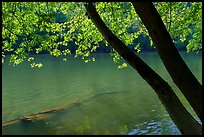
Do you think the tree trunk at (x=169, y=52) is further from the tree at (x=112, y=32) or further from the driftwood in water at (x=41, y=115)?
the driftwood in water at (x=41, y=115)

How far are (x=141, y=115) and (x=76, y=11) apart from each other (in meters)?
15.3

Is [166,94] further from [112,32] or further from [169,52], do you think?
[112,32]

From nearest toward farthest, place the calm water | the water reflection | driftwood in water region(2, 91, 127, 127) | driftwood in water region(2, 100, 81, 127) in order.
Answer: the water reflection
the calm water
driftwood in water region(2, 100, 81, 127)
driftwood in water region(2, 91, 127, 127)

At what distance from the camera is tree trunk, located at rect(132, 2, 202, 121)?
20.0ft

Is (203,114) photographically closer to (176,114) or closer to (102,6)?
(176,114)

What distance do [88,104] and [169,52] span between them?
23.4 m

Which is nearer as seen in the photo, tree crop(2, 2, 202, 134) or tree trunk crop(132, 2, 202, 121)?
tree trunk crop(132, 2, 202, 121)

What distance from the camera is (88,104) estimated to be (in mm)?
29203

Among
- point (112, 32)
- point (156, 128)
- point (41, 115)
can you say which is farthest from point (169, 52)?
point (41, 115)

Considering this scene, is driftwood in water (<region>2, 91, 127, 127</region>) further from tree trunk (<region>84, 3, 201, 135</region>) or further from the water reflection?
tree trunk (<region>84, 3, 201, 135</region>)

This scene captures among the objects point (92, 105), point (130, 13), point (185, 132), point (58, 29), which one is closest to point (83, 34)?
point (58, 29)

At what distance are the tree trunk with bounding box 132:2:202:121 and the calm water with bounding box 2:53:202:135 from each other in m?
13.7

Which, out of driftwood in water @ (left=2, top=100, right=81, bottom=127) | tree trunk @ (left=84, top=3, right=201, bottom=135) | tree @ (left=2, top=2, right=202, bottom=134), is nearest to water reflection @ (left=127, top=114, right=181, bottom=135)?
driftwood in water @ (left=2, top=100, right=81, bottom=127)

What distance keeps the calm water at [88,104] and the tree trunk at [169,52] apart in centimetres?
1374
